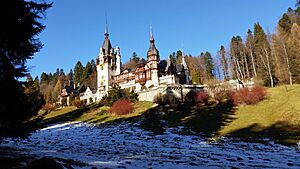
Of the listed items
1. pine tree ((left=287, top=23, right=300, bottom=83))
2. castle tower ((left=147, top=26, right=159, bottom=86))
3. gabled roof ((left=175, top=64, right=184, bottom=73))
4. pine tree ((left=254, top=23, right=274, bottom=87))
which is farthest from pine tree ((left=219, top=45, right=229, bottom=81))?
pine tree ((left=287, top=23, right=300, bottom=83))

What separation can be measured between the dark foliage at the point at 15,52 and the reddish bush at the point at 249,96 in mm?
33373

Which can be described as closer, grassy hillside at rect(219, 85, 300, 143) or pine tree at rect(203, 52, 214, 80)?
grassy hillside at rect(219, 85, 300, 143)

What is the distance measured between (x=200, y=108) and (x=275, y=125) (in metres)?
15.0

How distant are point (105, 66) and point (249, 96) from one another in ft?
156

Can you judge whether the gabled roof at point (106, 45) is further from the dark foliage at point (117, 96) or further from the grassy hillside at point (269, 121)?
the grassy hillside at point (269, 121)

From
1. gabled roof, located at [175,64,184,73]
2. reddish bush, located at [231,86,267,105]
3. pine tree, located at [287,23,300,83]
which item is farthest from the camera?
gabled roof, located at [175,64,184,73]

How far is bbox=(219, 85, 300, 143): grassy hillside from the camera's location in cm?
2320

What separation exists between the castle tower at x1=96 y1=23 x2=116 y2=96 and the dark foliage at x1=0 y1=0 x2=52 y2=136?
63.0 metres

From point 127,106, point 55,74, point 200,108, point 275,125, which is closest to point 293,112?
point 275,125

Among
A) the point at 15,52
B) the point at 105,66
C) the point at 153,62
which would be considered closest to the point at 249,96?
the point at 153,62

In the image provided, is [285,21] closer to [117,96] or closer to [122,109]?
[117,96]

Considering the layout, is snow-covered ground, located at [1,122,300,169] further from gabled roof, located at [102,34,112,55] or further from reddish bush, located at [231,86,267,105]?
gabled roof, located at [102,34,112,55]

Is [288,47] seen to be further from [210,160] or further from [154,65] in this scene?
[210,160]

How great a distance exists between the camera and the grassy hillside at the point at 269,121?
23197mm
